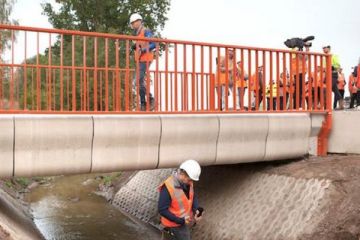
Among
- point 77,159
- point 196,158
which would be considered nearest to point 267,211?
point 196,158

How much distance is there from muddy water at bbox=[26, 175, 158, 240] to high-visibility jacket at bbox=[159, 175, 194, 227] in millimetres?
4722

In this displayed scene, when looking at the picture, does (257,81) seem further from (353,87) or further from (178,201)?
(353,87)

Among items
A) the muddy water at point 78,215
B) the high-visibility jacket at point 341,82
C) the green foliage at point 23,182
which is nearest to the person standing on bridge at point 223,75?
the muddy water at point 78,215

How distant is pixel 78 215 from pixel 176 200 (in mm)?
7678

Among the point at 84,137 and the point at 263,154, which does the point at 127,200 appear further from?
the point at 84,137

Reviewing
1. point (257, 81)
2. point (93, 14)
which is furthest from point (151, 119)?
point (93, 14)

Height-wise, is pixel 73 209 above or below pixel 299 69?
below

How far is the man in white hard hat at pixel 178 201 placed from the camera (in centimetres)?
672

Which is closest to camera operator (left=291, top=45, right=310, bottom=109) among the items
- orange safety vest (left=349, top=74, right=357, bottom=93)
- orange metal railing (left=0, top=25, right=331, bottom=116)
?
orange metal railing (left=0, top=25, right=331, bottom=116)

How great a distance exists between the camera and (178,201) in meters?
6.78

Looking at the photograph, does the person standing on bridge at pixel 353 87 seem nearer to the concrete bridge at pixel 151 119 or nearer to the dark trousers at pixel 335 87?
the dark trousers at pixel 335 87

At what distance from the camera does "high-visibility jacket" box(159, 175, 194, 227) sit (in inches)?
265

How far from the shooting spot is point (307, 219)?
8336mm

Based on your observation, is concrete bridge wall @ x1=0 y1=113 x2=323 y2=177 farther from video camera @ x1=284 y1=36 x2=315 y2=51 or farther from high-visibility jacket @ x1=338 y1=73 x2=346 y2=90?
high-visibility jacket @ x1=338 y1=73 x2=346 y2=90
